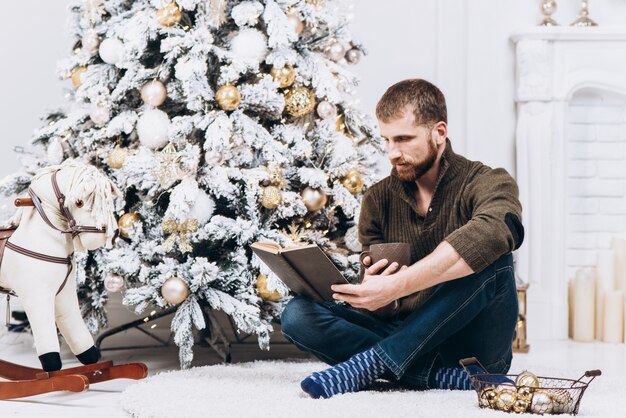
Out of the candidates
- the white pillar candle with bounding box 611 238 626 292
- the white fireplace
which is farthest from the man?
the white pillar candle with bounding box 611 238 626 292

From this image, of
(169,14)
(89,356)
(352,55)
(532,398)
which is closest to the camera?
(532,398)

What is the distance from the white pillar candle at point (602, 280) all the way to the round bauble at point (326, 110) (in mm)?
1334

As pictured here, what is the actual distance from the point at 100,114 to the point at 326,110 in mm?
650

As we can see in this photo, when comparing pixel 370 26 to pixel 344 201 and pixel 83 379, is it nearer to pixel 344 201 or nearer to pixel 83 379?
pixel 344 201

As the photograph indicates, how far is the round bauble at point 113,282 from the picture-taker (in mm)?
2404

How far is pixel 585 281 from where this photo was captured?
326 cm

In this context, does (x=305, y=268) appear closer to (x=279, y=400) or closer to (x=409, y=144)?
(x=279, y=400)

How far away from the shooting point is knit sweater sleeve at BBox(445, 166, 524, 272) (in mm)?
1743

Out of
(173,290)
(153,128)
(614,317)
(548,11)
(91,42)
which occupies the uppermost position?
(548,11)

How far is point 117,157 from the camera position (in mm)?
2457

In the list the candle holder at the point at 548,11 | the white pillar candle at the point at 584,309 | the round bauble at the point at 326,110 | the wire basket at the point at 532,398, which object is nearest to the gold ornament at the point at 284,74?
the round bauble at the point at 326,110

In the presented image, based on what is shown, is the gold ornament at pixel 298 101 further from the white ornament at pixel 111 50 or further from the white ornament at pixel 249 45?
the white ornament at pixel 111 50

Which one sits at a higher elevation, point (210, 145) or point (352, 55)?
point (352, 55)

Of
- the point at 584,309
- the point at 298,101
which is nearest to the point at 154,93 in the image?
the point at 298,101
